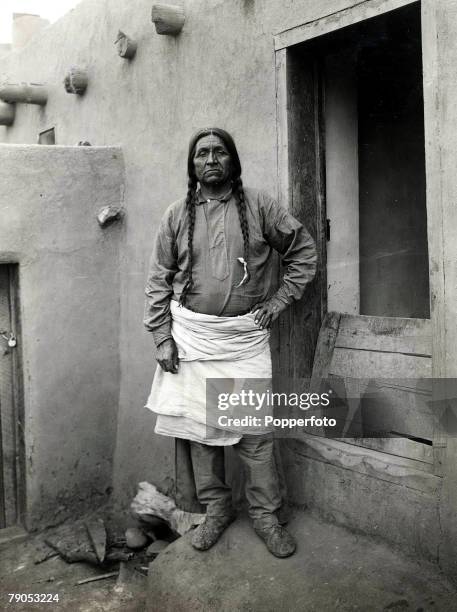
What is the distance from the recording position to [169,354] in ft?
11.6

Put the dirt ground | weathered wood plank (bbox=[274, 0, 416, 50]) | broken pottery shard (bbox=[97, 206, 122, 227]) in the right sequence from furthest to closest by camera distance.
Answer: broken pottery shard (bbox=[97, 206, 122, 227]) < the dirt ground < weathered wood plank (bbox=[274, 0, 416, 50])

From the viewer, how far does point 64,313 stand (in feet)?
16.3

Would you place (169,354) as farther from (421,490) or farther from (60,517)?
(60,517)

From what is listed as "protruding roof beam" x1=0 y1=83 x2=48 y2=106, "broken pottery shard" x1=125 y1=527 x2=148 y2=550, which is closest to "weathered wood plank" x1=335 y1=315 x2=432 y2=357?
"broken pottery shard" x1=125 y1=527 x2=148 y2=550

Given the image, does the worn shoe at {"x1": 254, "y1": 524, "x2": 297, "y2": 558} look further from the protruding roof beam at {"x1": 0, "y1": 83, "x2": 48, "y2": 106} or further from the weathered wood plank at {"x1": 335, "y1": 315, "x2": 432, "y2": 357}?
the protruding roof beam at {"x1": 0, "y1": 83, "x2": 48, "y2": 106}

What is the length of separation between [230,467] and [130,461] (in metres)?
1.26

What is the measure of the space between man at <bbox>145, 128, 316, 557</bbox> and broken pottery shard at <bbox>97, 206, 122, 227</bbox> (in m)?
1.57

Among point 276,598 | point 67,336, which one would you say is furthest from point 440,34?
point 67,336

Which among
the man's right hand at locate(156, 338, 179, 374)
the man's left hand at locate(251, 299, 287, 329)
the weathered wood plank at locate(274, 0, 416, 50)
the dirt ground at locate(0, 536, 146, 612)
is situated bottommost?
the dirt ground at locate(0, 536, 146, 612)

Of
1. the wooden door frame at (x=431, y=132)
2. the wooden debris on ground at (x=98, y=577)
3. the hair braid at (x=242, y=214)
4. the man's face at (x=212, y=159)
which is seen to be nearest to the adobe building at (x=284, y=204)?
the wooden door frame at (x=431, y=132)

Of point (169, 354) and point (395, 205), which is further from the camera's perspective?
point (395, 205)

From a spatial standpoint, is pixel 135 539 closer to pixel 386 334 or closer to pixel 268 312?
pixel 268 312

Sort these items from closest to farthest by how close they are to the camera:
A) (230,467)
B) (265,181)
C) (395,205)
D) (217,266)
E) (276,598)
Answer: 1. (276,598)
2. (217,266)
3. (265,181)
4. (230,467)
5. (395,205)

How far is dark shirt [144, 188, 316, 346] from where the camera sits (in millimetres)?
3439
